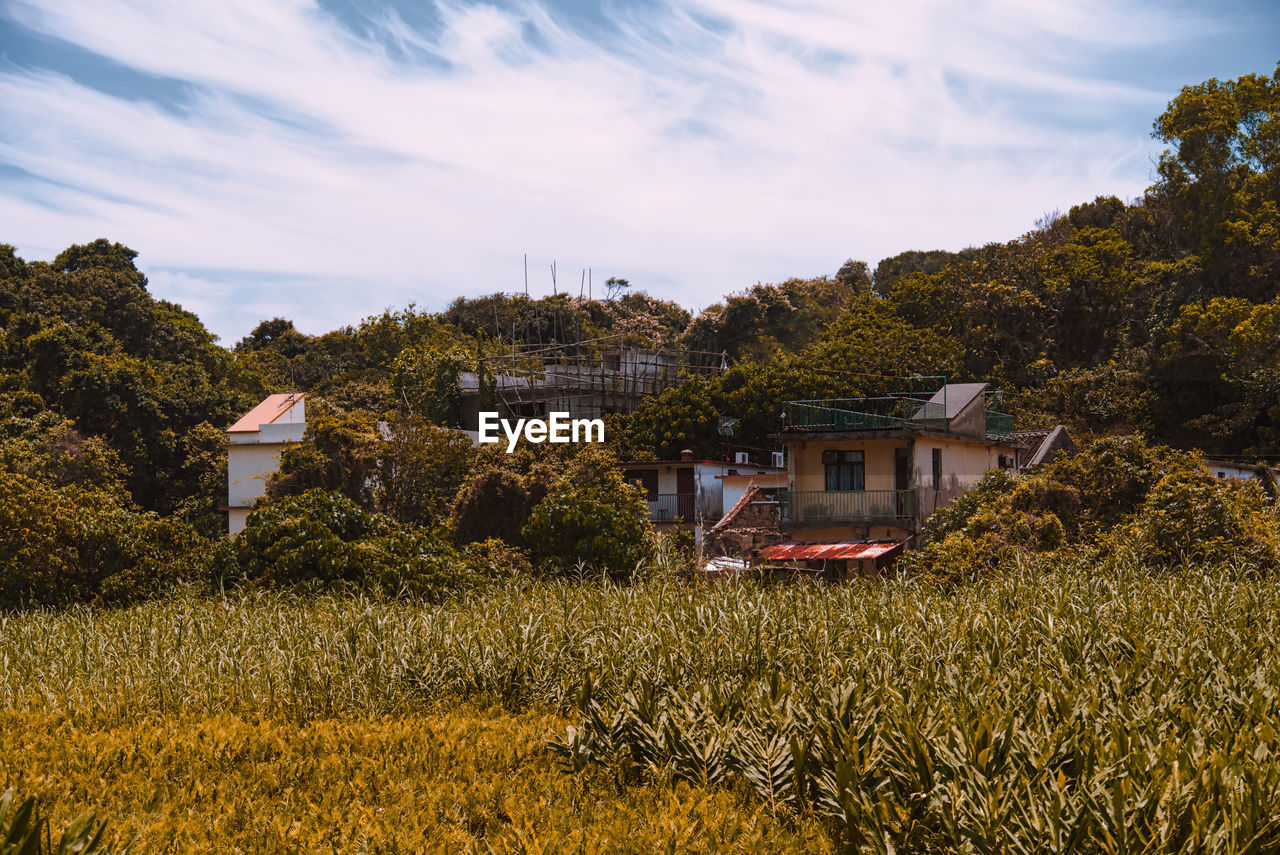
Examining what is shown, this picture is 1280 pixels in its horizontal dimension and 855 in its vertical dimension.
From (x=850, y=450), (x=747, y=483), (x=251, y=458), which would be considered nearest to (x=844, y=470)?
(x=850, y=450)

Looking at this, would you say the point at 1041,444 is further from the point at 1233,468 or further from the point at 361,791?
the point at 361,791

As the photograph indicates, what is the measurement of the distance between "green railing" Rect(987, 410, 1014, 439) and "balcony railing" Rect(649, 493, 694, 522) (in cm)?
860

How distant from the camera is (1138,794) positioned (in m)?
4.27

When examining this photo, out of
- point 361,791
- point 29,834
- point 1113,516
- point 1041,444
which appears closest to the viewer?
point 29,834

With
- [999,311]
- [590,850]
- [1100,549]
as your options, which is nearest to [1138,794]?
[590,850]

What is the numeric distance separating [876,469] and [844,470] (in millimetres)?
869

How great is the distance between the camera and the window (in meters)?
27.1

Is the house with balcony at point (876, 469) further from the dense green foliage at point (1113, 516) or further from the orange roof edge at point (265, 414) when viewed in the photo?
the orange roof edge at point (265, 414)

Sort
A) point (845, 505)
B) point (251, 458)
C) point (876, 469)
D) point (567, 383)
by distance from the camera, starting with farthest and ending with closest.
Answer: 1. point (567, 383)
2. point (251, 458)
3. point (876, 469)
4. point (845, 505)

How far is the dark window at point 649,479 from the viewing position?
31.8 meters

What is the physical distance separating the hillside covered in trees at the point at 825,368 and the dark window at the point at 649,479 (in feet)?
12.9

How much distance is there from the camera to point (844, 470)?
27.3 metres

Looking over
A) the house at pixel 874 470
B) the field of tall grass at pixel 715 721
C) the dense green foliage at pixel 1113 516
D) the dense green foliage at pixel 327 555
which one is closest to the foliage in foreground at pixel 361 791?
the field of tall grass at pixel 715 721

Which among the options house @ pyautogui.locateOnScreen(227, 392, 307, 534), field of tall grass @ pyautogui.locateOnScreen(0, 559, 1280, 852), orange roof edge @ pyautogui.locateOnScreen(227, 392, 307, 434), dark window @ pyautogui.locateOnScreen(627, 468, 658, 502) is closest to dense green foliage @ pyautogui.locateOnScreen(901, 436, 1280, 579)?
field of tall grass @ pyautogui.locateOnScreen(0, 559, 1280, 852)
